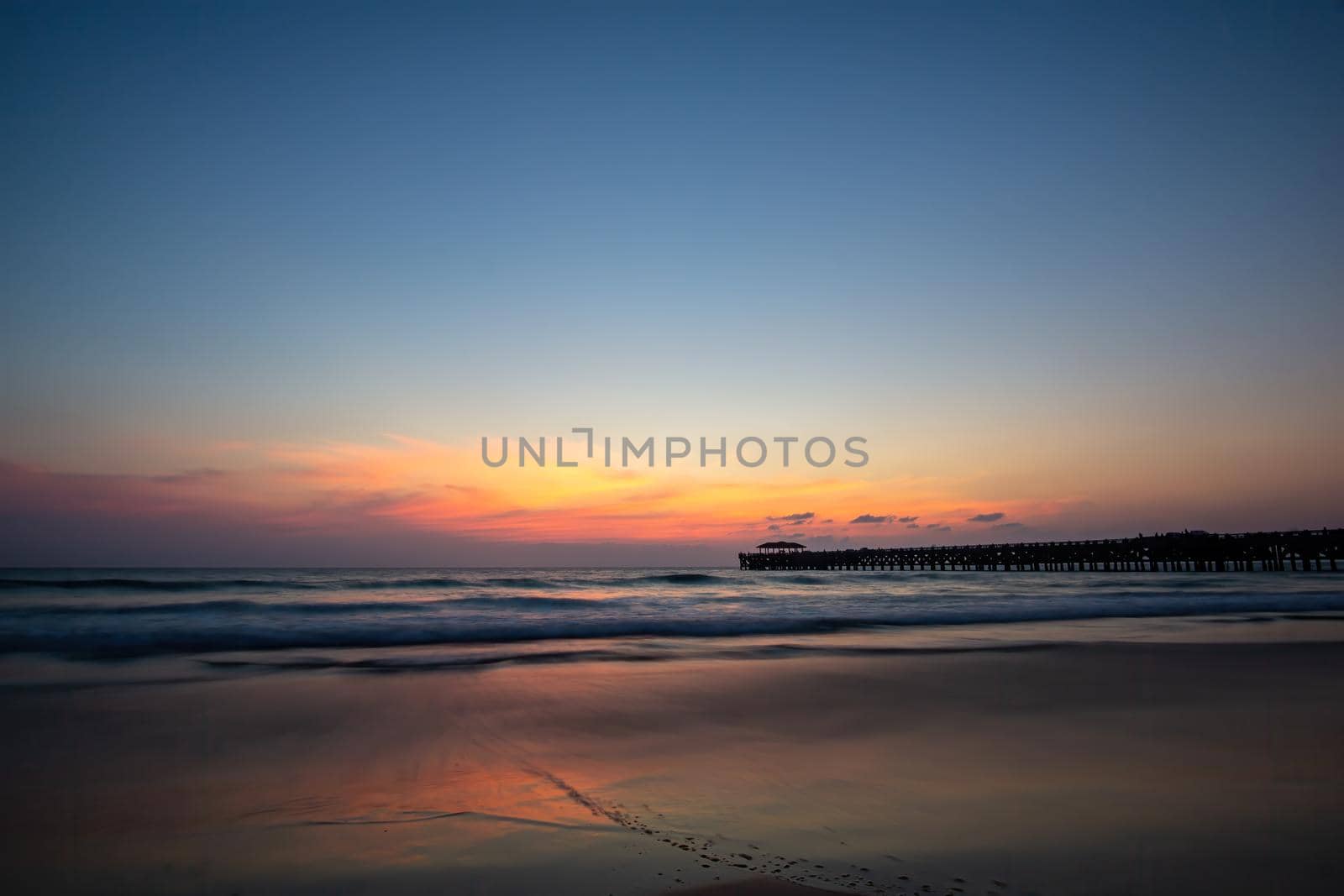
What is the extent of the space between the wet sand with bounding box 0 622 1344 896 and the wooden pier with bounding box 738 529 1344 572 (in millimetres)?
49381

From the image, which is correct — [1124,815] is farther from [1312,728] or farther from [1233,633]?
[1233,633]

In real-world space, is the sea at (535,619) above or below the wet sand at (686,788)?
below

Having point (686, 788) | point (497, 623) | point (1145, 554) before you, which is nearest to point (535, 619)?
point (497, 623)

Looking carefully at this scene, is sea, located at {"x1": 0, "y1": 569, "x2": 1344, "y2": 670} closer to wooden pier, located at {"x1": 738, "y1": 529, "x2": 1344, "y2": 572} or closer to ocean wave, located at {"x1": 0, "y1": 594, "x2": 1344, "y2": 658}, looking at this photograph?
ocean wave, located at {"x1": 0, "y1": 594, "x2": 1344, "y2": 658}

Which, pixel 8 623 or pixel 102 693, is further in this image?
pixel 8 623

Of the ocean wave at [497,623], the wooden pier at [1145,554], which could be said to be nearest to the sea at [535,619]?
the ocean wave at [497,623]

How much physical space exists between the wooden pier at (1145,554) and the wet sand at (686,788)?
1944 inches

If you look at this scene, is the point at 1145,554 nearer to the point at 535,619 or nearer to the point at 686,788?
the point at 535,619

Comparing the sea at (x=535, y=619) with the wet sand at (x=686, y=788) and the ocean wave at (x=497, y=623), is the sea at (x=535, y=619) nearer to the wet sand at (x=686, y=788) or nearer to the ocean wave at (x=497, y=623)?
the ocean wave at (x=497, y=623)

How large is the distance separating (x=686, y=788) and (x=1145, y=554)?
6100 centimetres

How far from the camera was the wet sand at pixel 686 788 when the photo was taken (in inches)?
138

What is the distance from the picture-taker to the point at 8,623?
1756cm

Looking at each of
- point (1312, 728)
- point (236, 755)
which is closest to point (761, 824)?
point (236, 755)

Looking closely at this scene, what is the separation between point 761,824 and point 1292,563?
61282mm
